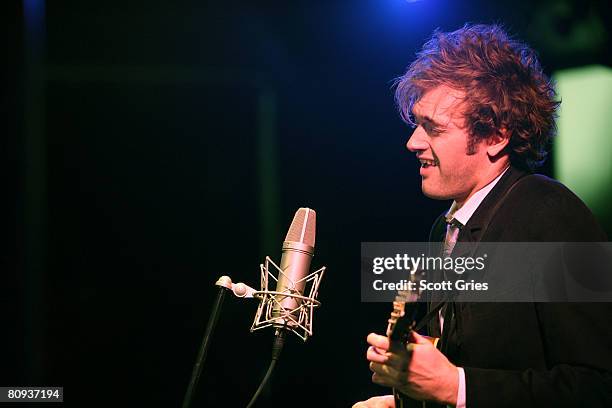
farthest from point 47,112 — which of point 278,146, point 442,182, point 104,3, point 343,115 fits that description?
point 442,182

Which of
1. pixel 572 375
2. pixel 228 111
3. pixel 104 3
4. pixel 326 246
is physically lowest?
pixel 572 375

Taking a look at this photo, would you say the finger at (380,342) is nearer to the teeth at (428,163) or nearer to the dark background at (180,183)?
the teeth at (428,163)

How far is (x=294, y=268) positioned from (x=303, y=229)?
121mm

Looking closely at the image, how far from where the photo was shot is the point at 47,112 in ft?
11.2

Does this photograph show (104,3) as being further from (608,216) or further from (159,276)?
(608,216)

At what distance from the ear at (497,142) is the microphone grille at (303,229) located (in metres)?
0.61

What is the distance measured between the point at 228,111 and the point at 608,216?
1.84 meters

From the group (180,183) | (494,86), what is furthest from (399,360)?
(180,183)

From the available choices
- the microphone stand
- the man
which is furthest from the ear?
the microphone stand

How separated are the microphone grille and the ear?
61cm

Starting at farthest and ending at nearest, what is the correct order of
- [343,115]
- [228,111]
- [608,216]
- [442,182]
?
[228,111] < [343,115] < [608,216] < [442,182]

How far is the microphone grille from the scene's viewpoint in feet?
5.89

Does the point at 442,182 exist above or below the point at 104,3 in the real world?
below

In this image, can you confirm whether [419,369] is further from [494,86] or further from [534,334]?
[494,86]
